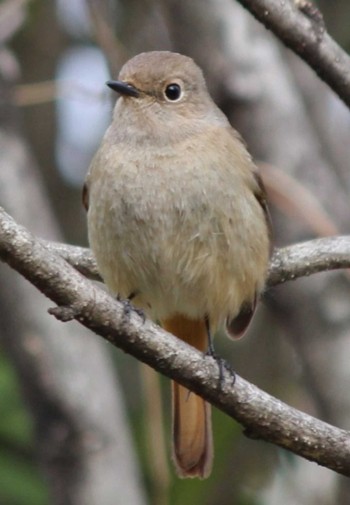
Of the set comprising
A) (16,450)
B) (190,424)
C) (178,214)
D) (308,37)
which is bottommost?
(190,424)

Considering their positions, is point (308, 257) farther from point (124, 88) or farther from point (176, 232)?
point (124, 88)

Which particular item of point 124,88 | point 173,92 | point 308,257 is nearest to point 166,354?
point 308,257

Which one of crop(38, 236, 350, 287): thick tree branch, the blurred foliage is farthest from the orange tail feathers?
the blurred foliage

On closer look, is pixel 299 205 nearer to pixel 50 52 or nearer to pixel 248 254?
pixel 248 254

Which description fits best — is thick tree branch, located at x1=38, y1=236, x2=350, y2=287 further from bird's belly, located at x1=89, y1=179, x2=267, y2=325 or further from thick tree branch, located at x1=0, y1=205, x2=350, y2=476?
thick tree branch, located at x1=0, y1=205, x2=350, y2=476

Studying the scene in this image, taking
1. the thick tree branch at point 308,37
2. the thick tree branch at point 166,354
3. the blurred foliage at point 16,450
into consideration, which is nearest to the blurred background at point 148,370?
the blurred foliage at point 16,450

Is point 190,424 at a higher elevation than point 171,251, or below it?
below

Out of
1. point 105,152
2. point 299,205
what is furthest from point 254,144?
point 105,152
